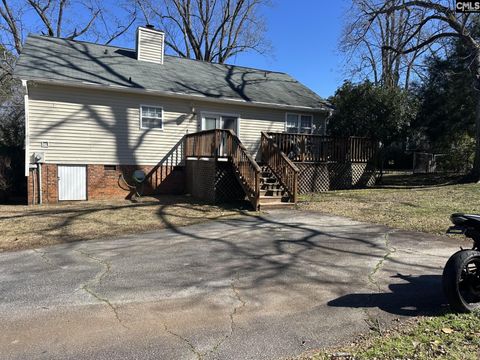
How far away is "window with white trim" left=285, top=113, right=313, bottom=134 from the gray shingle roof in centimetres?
57

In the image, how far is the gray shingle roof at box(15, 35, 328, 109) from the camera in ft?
Result: 45.1

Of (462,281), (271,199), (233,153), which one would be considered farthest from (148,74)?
(462,281)

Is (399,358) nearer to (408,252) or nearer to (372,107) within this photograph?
(408,252)

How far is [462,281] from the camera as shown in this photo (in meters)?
4.28

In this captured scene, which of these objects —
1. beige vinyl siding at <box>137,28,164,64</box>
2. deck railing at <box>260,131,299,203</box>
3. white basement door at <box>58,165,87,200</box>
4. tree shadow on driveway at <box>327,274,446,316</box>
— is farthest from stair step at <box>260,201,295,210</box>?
beige vinyl siding at <box>137,28,164,64</box>

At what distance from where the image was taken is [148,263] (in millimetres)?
6156

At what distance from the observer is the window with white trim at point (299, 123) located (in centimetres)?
1783

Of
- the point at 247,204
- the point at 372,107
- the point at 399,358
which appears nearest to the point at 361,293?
the point at 399,358

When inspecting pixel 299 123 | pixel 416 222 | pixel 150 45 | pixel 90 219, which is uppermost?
pixel 150 45

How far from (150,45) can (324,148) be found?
28.8 ft

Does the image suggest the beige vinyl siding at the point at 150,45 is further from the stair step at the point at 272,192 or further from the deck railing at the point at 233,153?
the stair step at the point at 272,192

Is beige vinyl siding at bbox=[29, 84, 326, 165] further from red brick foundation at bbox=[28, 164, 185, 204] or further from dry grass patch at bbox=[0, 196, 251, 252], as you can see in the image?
dry grass patch at bbox=[0, 196, 251, 252]

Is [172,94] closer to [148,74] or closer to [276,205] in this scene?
[148,74]

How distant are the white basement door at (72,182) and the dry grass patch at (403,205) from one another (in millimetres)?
7626
